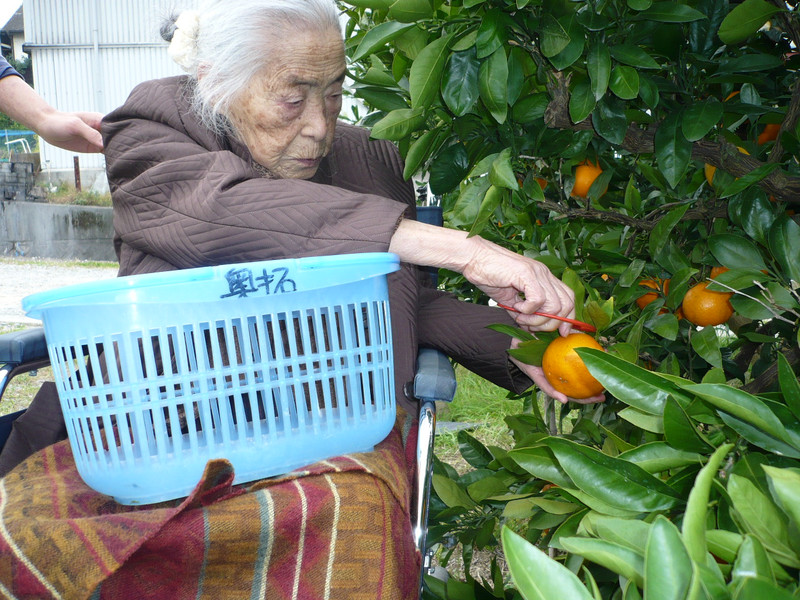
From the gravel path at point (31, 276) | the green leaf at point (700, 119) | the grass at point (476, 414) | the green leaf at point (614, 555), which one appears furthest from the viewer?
the gravel path at point (31, 276)

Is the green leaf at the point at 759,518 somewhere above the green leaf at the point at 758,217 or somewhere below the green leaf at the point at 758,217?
below

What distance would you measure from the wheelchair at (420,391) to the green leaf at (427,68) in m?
0.47

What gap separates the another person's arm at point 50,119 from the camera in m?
1.86

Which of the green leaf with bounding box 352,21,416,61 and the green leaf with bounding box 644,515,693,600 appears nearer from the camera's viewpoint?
the green leaf with bounding box 644,515,693,600

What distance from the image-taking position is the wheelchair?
1189 millimetres

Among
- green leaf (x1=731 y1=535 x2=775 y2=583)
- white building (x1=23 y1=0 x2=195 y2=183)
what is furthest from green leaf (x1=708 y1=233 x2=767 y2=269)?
white building (x1=23 y1=0 x2=195 y2=183)

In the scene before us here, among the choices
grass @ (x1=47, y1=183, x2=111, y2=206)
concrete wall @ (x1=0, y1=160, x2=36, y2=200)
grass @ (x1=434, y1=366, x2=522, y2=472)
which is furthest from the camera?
grass @ (x1=47, y1=183, x2=111, y2=206)

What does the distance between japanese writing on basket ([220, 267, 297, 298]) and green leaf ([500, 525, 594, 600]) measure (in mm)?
559

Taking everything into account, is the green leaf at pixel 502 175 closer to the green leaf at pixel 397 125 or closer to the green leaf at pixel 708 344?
the green leaf at pixel 397 125

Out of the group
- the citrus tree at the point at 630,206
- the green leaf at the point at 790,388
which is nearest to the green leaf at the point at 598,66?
the citrus tree at the point at 630,206

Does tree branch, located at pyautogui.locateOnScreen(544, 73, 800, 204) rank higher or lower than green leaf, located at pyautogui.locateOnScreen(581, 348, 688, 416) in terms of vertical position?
higher

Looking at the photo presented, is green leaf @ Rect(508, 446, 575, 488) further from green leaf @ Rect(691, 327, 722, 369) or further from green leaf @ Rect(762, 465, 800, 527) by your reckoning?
green leaf @ Rect(691, 327, 722, 369)

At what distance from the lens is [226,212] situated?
1.20m

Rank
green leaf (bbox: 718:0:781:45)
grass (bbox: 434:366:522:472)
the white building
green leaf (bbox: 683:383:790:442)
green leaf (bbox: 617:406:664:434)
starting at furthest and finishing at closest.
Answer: the white building, grass (bbox: 434:366:522:472), green leaf (bbox: 718:0:781:45), green leaf (bbox: 617:406:664:434), green leaf (bbox: 683:383:790:442)
